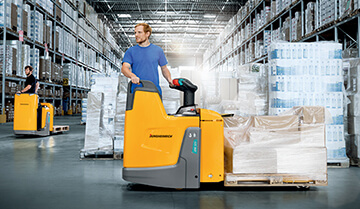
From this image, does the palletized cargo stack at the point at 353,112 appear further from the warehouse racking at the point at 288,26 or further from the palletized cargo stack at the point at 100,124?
the palletized cargo stack at the point at 100,124

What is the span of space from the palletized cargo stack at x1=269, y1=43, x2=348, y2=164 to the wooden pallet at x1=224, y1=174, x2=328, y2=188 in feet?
5.13

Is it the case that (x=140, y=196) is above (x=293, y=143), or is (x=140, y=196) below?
below

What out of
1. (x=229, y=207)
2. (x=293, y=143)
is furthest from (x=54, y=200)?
(x=293, y=143)

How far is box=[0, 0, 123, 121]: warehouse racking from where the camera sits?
9297mm

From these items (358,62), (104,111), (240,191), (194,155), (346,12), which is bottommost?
(240,191)

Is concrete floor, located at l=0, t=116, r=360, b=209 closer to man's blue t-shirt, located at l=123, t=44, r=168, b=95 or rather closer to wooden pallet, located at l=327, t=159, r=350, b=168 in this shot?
wooden pallet, located at l=327, t=159, r=350, b=168

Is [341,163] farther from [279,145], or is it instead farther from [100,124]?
[100,124]

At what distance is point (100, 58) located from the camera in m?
19.8

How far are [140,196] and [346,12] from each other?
5.01 metres

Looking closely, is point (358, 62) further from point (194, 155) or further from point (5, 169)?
point (5, 169)

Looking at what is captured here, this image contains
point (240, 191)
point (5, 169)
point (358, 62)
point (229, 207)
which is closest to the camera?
point (229, 207)

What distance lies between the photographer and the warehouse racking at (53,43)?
30.5 ft

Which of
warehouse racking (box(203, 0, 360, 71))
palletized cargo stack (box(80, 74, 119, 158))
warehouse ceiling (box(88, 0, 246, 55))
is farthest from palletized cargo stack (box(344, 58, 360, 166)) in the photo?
warehouse ceiling (box(88, 0, 246, 55))

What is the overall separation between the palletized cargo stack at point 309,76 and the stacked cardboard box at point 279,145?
1.16 metres
